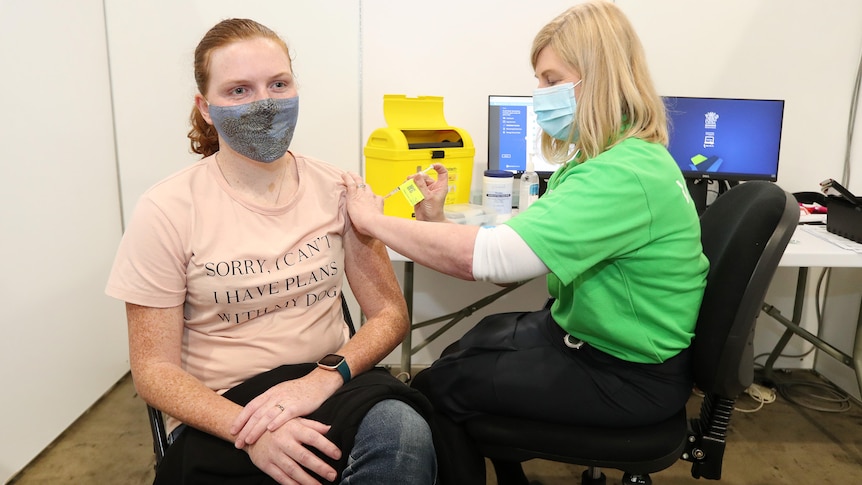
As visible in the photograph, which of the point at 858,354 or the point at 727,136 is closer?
the point at 858,354

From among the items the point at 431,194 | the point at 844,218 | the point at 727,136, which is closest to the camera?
the point at 431,194

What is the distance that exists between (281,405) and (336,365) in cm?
15

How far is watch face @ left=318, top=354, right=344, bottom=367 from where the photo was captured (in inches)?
51.1

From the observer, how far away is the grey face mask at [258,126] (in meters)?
1.34

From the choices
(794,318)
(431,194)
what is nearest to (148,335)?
(431,194)

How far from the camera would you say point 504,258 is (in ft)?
3.84

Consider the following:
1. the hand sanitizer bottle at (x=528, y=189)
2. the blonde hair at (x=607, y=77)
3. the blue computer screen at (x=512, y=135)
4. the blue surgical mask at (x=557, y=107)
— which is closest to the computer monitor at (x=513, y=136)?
the blue computer screen at (x=512, y=135)

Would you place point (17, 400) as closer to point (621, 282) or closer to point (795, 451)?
point (621, 282)

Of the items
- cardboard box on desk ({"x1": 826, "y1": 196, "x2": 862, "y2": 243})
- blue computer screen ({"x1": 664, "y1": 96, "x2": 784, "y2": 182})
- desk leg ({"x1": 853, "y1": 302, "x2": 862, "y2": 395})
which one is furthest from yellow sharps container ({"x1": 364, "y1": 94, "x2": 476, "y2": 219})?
desk leg ({"x1": 853, "y1": 302, "x2": 862, "y2": 395})

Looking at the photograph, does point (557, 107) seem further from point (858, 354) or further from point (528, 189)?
point (858, 354)

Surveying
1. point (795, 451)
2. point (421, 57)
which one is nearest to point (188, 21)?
point (421, 57)

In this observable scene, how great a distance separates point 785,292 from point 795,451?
35.0 inches

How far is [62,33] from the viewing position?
225 centimetres

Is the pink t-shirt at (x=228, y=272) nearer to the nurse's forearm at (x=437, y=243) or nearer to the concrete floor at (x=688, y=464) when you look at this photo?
the nurse's forearm at (x=437, y=243)
